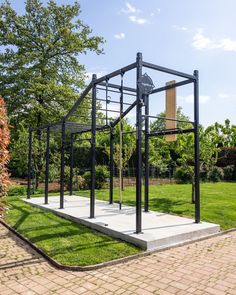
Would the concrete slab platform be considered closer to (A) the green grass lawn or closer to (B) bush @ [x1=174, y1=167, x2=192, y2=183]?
(A) the green grass lawn

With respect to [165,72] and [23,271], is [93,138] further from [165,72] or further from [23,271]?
[23,271]

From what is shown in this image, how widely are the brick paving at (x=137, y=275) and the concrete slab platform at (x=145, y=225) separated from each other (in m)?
0.32

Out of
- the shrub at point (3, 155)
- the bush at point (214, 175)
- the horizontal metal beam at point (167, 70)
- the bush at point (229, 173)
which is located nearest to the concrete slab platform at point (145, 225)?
the shrub at point (3, 155)

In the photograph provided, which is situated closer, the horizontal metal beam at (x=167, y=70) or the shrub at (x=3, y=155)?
the shrub at (x=3, y=155)

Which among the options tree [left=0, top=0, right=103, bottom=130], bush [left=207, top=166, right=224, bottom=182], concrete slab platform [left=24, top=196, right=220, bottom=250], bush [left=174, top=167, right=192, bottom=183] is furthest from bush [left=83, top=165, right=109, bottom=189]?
bush [left=207, top=166, right=224, bottom=182]

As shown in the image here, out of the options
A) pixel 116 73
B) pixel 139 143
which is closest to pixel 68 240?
pixel 139 143

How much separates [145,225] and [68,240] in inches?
67.6

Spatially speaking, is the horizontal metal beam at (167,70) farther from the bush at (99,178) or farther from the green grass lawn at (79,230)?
the bush at (99,178)

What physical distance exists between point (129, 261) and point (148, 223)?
6.60 feet

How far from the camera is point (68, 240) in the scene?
583cm

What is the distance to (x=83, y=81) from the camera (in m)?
20.1

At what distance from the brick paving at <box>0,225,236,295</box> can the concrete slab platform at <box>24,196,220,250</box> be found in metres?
0.32

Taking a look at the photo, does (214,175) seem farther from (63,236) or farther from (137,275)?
(137,275)

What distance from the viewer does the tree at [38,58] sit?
1742 cm
